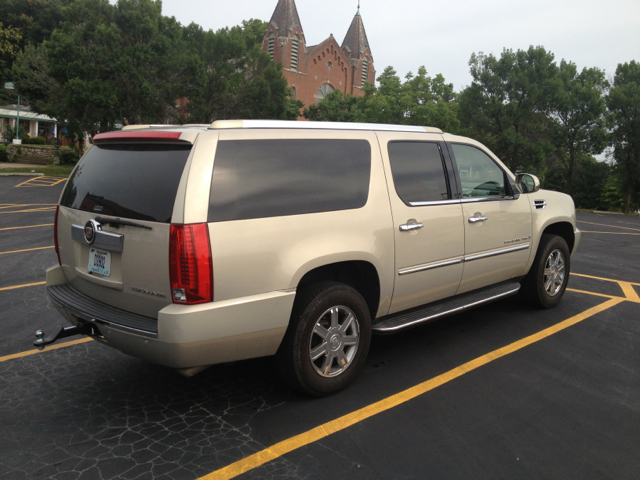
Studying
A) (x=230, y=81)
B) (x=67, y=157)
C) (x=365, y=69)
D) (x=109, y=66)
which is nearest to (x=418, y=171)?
(x=109, y=66)

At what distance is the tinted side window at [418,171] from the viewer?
4.10 meters

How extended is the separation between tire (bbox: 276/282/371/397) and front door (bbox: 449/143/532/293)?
1424 mm

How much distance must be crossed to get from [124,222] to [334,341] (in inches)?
62.7

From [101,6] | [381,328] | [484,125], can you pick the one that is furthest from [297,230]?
[484,125]

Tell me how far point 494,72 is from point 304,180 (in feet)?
148

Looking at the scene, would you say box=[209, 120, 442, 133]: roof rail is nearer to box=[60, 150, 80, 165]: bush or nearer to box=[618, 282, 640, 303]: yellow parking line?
Answer: box=[618, 282, 640, 303]: yellow parking line

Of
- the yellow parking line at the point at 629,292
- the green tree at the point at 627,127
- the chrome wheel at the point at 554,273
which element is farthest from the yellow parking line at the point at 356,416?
the green tree at the point at 627,127

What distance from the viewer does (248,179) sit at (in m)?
3.20

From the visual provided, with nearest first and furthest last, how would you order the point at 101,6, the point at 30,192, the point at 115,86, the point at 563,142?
the point at 30,192, the point at 115,86, the point at 101,6, the point at 563,142

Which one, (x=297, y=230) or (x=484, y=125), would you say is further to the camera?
(x=484, y=125)

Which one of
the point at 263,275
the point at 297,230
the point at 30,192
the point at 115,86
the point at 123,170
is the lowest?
the point at 30,192

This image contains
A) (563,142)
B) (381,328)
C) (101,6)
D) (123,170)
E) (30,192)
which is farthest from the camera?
(563,142)

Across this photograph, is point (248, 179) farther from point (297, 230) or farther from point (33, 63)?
point (33, 63)

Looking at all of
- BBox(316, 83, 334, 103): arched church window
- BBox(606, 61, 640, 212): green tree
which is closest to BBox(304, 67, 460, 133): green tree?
BBox(606, 61, 640, 212): green tree
